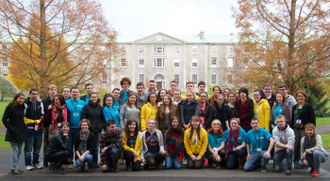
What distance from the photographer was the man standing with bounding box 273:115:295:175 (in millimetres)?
7605

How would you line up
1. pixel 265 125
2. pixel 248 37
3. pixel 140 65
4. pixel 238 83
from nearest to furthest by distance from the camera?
pixel 265 125
pixel 248 37
pixel 238 83
pixel 140 65

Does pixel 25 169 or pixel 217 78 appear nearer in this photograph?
pixel 25 169

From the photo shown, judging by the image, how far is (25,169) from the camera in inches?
312

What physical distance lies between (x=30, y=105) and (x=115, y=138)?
86.7 inches

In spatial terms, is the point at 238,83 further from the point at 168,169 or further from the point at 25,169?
the point at 25,169

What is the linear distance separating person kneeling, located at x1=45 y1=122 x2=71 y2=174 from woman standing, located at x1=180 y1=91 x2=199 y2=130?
3.00m

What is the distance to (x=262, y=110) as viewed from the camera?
8438 mm

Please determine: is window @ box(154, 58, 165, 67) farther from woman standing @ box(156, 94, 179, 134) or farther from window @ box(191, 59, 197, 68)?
woman standing @ box(156, 94, 179, 134)

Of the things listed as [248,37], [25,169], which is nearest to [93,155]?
[25,169]

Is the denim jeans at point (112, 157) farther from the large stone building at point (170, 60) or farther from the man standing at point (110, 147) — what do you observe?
the large stone building at point (170, 60)

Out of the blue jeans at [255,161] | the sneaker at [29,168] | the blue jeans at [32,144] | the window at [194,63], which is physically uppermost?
the window at [194,63]

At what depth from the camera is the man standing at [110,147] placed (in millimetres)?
7656

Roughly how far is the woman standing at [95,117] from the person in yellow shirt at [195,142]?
2.19m

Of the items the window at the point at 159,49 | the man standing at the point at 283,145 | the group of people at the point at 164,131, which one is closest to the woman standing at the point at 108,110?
the group of people at the point at 164,131
